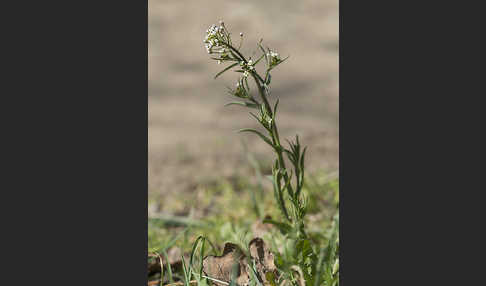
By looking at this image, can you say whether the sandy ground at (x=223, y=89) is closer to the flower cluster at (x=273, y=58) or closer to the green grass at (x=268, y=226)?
the green grass at (x=268, y=226)

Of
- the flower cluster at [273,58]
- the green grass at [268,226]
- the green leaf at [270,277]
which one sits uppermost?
the flower cluster at [273,58]

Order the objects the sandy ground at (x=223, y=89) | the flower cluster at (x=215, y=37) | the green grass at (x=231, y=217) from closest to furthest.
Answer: the flower cluster at (x=215, y=37), the green grass at (x=231, y=217), the sandy ground at (x=223, y=89)

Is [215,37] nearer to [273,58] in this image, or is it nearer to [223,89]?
[273,58]

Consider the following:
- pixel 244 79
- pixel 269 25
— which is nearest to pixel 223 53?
pixel 244 79

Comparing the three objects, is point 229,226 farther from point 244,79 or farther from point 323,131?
point 323,131

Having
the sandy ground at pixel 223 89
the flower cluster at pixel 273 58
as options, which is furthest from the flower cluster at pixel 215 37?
the sandy ground at pixel 223 89

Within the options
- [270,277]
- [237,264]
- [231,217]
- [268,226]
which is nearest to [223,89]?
[231,217]
